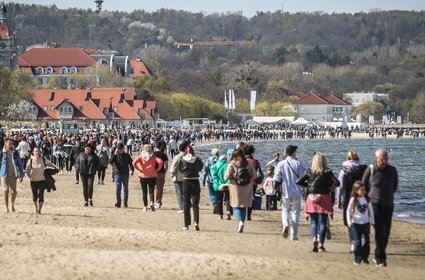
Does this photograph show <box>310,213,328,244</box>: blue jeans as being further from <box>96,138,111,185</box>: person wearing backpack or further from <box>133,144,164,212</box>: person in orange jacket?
<box>96,138,111,185</box>: person wearing backpack

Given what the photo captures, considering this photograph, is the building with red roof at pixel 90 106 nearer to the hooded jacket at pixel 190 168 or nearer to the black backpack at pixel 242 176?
the hooded jacket at pixel 190 168

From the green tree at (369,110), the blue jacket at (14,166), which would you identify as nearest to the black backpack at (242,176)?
the blue jacket at (14,166)

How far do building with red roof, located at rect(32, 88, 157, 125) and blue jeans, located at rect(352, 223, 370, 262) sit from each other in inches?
3139

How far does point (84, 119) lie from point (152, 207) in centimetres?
7629

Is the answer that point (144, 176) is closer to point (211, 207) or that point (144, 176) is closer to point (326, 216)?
point (211, 207)

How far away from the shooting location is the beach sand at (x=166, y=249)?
36.8 feet

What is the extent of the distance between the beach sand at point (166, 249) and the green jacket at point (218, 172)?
29.6 inches

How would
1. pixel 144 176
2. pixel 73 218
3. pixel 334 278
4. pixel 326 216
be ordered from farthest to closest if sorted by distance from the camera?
pixel 144 176 < pixel 73 218 < pixel 326 216 < pixel 334 278

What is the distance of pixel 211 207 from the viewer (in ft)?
66.4

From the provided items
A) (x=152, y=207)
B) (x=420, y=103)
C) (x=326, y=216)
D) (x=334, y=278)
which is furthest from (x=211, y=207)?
(x=420, y=103)

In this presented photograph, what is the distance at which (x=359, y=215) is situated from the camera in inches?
471

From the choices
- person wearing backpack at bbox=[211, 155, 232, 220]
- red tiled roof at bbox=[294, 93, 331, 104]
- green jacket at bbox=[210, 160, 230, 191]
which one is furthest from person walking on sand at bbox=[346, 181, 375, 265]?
red tiled roof at bbox=[294, 93, 331, 104]

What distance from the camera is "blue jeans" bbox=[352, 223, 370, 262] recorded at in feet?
39.4

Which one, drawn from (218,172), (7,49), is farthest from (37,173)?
(7,49)
